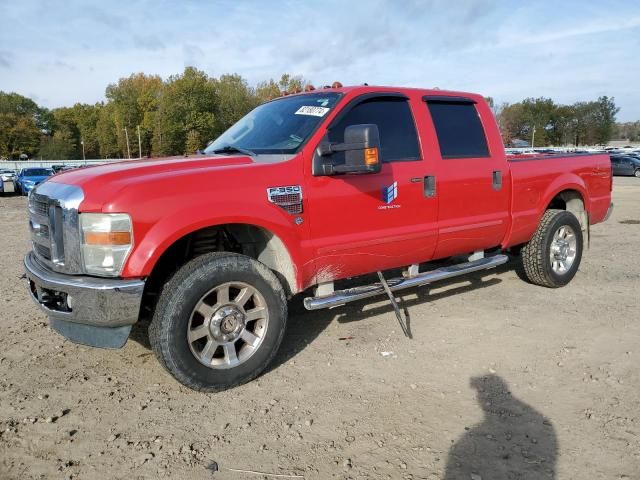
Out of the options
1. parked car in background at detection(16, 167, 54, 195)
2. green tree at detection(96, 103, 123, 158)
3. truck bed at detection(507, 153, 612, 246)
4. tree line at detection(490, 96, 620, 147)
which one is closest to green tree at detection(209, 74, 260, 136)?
green tree at detection(96, 103, 123, 158)

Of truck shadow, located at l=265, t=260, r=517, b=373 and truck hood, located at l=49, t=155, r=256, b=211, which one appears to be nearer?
truck hood, located at l=49, t=155, r=256, b=211

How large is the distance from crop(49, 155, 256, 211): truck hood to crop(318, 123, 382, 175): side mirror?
65cm

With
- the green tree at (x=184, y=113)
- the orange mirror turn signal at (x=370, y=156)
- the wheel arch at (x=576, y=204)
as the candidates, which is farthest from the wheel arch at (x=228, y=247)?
the green tree at (x=184, y=113)

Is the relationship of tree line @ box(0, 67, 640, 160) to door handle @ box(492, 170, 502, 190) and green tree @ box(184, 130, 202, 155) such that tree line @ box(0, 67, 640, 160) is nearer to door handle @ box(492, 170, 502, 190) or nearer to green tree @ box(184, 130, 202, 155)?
green tree @ box(184, 130, 202, 155)

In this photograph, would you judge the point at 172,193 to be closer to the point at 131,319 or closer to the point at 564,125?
the point at 131,319

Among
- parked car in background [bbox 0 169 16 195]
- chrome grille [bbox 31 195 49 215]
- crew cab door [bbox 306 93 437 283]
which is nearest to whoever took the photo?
chrome grille [bbox 31 195 49 215]

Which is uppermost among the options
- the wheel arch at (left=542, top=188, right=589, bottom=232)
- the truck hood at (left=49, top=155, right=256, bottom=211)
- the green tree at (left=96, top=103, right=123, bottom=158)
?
the green tree at (left=96, top=103, right=123, bottom=158)

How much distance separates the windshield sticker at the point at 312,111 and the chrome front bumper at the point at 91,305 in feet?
6.12

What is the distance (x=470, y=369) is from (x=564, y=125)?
107m

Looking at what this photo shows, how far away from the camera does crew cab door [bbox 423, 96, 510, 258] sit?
4.64 meters

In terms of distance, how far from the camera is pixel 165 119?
80688mm

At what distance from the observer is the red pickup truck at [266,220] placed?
3.18m

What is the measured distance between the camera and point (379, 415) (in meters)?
3.18

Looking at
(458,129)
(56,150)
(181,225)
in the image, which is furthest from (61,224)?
Result: (56,150)
